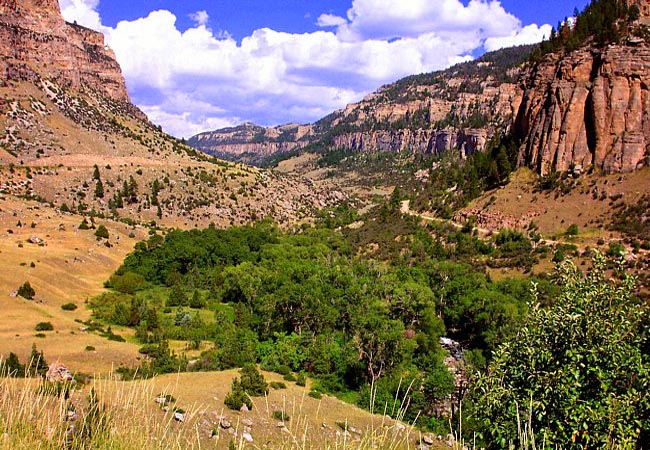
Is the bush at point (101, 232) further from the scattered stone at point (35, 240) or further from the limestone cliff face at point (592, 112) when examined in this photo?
the limestone cliff face at point (592, 112)

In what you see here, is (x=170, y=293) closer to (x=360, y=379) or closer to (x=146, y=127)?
(x=360, y=379)

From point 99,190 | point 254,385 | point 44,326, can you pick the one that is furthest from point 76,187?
point 254,385

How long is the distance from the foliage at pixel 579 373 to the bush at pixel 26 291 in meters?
40.3

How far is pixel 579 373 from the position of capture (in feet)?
32.7

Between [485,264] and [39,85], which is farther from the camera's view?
[39,85]

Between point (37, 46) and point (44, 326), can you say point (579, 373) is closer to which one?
point (44, 326)

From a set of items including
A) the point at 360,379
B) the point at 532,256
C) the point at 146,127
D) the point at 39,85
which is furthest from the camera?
the point at 146,127

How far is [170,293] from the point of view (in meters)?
49.3

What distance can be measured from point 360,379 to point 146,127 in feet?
372

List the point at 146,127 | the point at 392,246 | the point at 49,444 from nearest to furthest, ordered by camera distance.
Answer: the point at 49,444
the point at 392,246
the point at 146,127

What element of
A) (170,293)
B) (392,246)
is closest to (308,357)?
(170,293)

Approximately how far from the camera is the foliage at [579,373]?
9.42 m

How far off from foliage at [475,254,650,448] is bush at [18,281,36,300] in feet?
132

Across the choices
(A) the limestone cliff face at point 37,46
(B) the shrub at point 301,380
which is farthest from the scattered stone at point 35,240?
(A) the limestone cliff face at point 37,46
